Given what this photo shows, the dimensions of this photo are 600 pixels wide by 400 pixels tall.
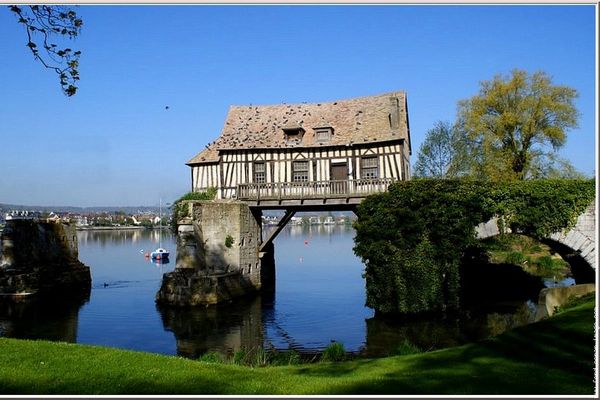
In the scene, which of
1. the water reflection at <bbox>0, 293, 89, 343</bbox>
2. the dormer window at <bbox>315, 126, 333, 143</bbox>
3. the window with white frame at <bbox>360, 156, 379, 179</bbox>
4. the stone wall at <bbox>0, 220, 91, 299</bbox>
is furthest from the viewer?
the stone wall at <bbox>0, 220, 91, 299</bbox>

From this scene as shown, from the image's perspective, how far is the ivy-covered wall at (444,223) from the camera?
20.2m

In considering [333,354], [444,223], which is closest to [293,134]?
[444,223]

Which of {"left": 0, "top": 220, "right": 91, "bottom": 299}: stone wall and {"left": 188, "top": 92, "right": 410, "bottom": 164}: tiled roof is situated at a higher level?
{"left": 188, "top": 92, "right": 410, "bottom": 164}: tiled roof

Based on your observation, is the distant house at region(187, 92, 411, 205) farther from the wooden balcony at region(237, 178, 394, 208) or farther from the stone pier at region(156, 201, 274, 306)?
the stone pier at region(156, 201, 274, 306)

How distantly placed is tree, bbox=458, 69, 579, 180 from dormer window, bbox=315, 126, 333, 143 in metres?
10.3

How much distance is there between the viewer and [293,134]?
29.8 m

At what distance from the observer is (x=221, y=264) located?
1061 inches

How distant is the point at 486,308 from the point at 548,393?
16.8 m

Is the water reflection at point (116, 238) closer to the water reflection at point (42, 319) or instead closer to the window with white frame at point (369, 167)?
the water reflection at point (42, 319)

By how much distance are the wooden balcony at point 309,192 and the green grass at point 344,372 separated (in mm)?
16622

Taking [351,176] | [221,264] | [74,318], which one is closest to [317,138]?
[351,176]

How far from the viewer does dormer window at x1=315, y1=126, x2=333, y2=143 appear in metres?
29.1

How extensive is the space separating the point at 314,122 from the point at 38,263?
1802 cm

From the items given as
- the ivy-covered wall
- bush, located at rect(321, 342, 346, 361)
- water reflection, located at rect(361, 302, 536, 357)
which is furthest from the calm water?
bush, located at rect(321, 342, 346, 361)
